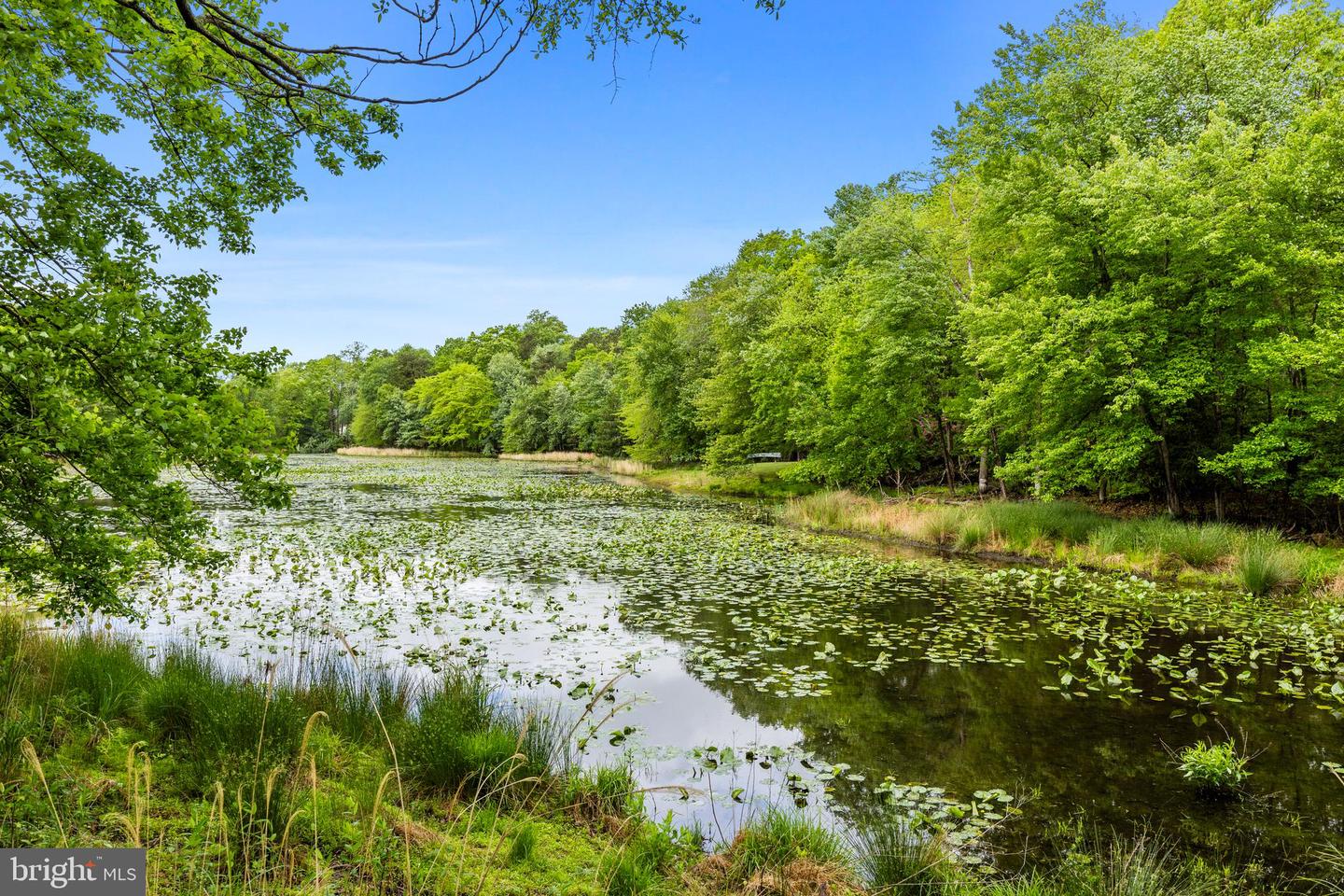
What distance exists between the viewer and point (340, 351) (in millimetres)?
133875

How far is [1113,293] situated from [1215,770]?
12879 millimetres

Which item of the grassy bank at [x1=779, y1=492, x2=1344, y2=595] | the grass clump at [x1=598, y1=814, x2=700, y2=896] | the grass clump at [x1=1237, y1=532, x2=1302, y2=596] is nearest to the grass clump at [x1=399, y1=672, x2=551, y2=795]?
the grass clump at [x1=598, y1=814, x2=700, y2=896]

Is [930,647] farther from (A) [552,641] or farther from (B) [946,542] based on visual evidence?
(B) [946,542]

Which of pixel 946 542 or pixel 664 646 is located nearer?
pixel 664 646

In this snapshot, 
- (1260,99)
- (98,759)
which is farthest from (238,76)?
(1260,99)

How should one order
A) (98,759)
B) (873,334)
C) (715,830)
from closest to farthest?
1. (98,759)
2. (715,830)
3. (873,334)

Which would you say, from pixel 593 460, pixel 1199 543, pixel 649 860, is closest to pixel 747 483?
pixel 1199 543

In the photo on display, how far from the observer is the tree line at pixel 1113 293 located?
14.0 metres

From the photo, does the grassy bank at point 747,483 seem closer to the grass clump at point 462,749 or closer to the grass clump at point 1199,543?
the grass clump at point 1199,543

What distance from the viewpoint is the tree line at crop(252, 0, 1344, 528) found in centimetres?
1399

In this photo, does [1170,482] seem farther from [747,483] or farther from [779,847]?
[747,483]

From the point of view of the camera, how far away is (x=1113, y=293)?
15.4 metres

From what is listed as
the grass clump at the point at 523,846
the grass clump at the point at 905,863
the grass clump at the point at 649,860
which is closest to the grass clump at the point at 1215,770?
the grass clump at the point at 905,863

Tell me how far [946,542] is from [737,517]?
27.1ft
